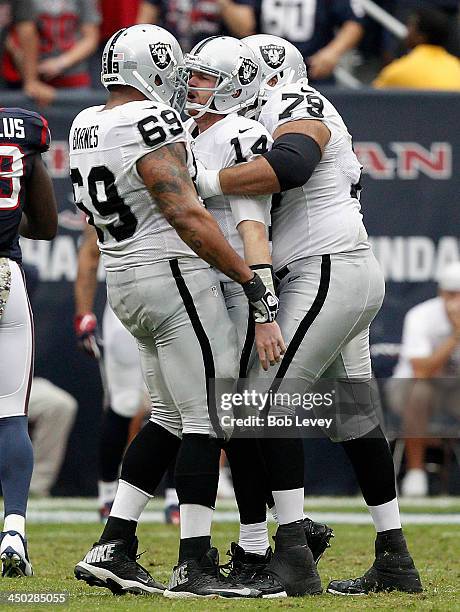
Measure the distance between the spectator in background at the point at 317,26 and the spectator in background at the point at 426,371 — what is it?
1627mm

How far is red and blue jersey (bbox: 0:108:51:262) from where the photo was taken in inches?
184

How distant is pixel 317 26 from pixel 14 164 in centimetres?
442

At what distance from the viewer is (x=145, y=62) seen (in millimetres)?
4180

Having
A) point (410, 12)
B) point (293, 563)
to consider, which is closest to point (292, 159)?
point (293, 563)

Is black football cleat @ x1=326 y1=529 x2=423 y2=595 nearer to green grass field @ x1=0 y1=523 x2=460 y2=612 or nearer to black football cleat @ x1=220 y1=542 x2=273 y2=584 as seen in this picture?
green grass field @ x1=0 y1=523 x2=460 y2=612

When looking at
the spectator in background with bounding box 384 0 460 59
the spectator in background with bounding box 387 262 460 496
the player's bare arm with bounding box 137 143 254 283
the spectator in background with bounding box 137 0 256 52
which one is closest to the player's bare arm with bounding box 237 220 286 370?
the player's bare arm with bounding box 137 143 254 283

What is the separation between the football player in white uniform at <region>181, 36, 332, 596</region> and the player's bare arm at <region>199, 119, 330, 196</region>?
49 millimetres

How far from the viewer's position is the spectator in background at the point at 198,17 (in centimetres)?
850

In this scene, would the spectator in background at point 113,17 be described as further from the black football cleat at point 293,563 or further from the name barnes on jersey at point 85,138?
the black football cleat at point 293,563

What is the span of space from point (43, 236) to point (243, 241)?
1113 mm

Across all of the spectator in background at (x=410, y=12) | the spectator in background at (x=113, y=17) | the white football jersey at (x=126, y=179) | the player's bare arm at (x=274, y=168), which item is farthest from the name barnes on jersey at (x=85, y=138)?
the spectator in background at (x=410, y=12)

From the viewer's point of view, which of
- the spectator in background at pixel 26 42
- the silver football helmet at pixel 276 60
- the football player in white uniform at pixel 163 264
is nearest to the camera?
the football player in white uniform at pixel 163 264

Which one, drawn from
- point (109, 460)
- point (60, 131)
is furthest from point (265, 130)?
point (60, 131)

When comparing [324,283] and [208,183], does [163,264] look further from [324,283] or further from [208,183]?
[324,283]
